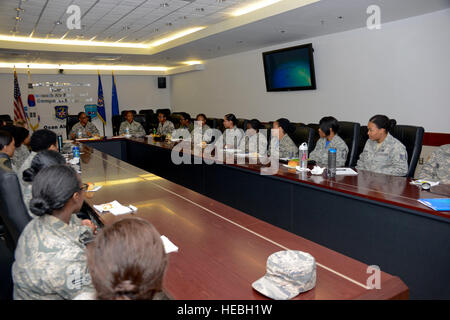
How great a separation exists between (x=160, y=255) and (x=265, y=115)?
6.69 meters

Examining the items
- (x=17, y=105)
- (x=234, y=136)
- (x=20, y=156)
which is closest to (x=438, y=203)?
(x=234, y=136)

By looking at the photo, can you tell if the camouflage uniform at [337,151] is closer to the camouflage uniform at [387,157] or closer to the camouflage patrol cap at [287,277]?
the camouflage uniform at [387,157]

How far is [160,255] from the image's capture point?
83cm

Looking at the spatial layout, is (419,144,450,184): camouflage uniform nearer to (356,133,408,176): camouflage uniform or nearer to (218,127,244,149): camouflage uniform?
(356,133,408,176): camouflage uniform

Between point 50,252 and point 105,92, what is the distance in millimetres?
10257

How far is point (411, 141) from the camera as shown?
124 inches

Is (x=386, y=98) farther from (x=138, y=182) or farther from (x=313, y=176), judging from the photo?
(x=138, y=182)


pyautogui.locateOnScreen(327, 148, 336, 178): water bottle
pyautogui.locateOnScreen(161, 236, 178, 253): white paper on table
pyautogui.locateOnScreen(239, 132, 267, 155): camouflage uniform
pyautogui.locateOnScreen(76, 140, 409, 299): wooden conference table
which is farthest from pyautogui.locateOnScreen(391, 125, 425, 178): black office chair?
pyautogui.locateOnScreen(161, 236, 178, 253): white paper on table

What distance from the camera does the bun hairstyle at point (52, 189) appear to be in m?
1.32

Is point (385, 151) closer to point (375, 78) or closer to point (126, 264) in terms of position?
point (375, 78)

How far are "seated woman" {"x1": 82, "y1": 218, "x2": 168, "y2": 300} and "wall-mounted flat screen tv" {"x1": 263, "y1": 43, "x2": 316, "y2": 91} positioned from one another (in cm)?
566

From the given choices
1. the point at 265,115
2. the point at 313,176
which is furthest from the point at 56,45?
the point at 313,176

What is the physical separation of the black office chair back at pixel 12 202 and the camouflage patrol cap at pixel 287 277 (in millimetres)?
1263

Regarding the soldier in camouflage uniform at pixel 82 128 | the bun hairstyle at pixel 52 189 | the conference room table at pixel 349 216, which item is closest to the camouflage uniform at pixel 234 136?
the conference room table at pixel 349 216
